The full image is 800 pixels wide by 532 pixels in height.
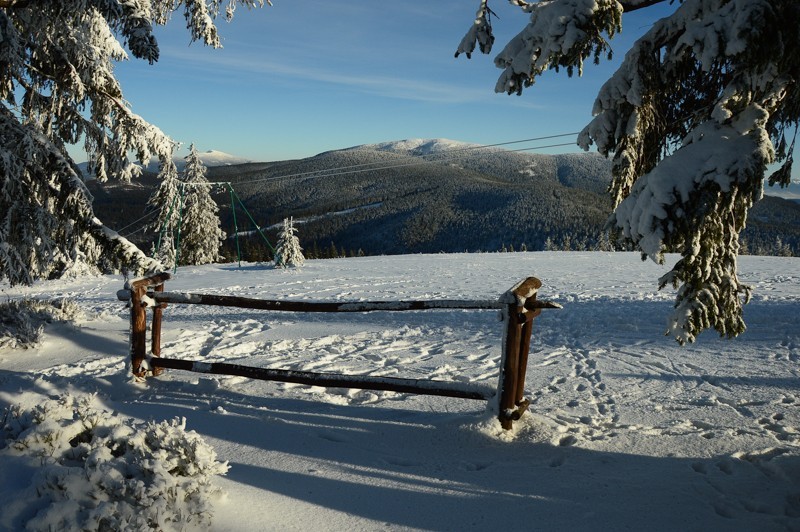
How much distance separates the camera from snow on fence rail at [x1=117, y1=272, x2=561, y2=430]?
190 inches

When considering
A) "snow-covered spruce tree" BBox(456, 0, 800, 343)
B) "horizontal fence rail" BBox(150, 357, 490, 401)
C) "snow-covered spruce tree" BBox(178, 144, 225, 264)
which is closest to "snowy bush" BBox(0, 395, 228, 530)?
"horizontal fence rail" BBox(150, 357, 490, 401)

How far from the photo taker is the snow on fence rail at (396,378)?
482cm

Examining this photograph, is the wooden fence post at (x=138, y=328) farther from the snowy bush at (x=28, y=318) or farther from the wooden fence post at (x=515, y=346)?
the wooden fence post at (x=515, y=346)

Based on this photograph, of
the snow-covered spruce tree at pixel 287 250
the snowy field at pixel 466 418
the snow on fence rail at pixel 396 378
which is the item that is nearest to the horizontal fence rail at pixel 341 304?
the snow on fence rail at pixel 396 378

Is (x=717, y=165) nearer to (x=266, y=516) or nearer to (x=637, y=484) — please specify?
(x=637, y=484)

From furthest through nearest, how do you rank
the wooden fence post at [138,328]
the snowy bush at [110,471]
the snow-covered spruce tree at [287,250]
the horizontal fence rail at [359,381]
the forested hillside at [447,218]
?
the forested hillside at [447,218]
the snow-covered spruce tree at [287,250]
the wooden fence post at [138,328]
the horizontal fence rail at [359,381]
the snowy bush at [110,471]

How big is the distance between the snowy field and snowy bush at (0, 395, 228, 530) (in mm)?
179

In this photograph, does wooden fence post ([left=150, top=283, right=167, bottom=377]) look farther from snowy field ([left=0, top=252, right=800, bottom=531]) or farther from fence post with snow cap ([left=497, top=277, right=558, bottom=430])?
fence post with snow cap ([left=497, top=277, right=558, bottom=430])

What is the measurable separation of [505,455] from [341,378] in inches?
72.8

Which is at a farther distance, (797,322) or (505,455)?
(797,322)

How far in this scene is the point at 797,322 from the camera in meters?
10.2

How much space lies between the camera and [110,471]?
3412 millimetres

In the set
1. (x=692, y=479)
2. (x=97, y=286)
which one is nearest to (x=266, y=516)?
(x=692, y=479)

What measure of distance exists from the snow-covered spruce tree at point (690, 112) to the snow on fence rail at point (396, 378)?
119 cm
